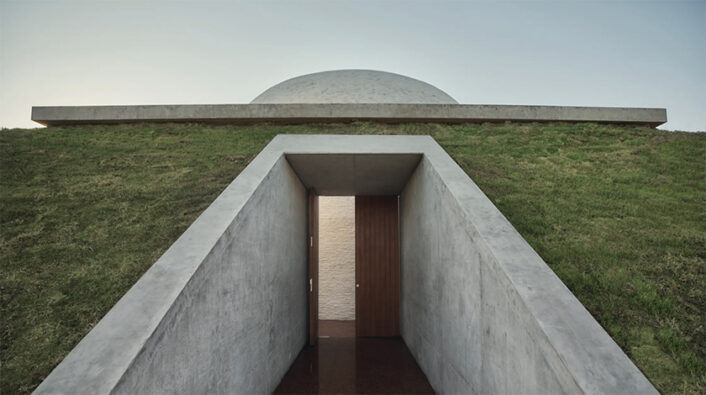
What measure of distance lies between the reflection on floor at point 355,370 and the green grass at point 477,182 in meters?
2.49

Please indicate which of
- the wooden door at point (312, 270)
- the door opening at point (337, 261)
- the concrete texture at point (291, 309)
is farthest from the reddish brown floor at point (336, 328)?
the concrete texture at point (291, 309)

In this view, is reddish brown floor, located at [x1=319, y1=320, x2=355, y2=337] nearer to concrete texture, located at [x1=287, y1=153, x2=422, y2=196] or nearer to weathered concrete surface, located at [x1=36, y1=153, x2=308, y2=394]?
weathered concrete surface, located at [x1=36, y1=153, x2=308, y2=394]

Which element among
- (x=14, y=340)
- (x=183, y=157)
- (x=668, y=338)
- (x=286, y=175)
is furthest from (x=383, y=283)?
(x=14, y=340)

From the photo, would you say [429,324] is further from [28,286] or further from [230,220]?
[28,286]

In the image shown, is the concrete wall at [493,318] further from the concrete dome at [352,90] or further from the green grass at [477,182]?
the concrete dome at [352,90]

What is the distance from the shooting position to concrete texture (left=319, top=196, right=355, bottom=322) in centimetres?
1049

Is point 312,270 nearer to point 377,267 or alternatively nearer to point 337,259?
point 377,267

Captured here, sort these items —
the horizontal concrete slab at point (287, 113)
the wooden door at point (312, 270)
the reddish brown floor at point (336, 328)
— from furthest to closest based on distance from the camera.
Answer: the reddish brown floor at point (336, 328), the horizontal concrete slab at point (287, 113), the wooden door at point (312, 270)

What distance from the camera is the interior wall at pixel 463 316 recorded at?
224cm

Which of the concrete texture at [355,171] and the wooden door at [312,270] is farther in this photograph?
the wooden door at [312,270]

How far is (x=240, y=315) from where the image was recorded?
3346 mm

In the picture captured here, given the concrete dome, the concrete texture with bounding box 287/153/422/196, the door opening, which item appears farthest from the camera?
the concrete dome

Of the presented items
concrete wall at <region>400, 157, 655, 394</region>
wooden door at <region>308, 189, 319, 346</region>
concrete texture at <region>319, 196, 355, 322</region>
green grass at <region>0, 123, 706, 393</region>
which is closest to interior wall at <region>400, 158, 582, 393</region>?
concrete wall at <region>400, 157, 655, 394</region>

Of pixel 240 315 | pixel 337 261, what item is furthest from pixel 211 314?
pixel 337 261
